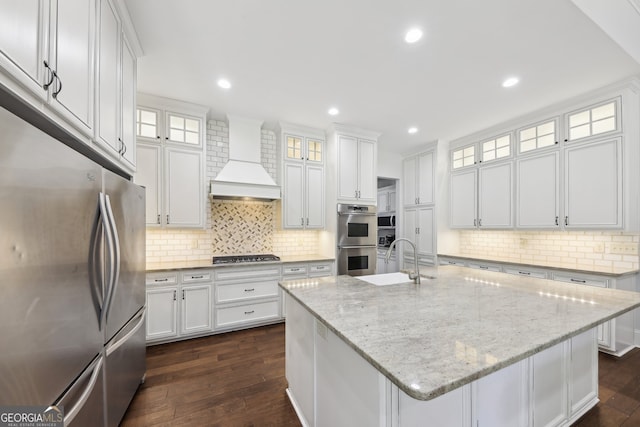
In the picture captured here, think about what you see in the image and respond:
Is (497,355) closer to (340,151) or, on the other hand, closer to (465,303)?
(465,303)

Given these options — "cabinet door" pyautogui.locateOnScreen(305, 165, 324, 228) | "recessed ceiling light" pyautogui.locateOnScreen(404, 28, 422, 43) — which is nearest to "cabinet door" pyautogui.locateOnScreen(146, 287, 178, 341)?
"cabinet door" pyautogui.locateOnScreen(305, 165, 324, 228)

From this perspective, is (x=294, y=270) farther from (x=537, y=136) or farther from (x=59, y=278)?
(x=537, y=136)

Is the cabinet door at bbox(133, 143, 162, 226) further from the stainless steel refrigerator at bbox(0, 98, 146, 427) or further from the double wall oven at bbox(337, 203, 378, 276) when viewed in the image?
the double wall oven at bbox(337, 203, 378, 276)

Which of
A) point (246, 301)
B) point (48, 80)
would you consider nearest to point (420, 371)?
point (48, 80)

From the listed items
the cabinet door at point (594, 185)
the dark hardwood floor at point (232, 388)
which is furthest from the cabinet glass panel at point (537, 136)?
the dark hardwood floor at point (232, 388)

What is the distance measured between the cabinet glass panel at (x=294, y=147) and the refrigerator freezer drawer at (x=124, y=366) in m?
2.67

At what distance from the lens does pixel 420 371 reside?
770 mm

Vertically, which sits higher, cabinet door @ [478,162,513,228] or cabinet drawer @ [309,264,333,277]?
cabinet door @ [478,162,513,228]

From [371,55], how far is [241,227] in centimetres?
280

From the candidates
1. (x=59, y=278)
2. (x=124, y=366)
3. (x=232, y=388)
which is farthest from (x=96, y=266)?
(x=232, y=388)

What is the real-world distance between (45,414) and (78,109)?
130cm

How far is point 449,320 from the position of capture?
3.94 feet

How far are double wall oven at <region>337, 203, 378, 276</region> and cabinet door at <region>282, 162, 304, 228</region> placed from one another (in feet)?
2.04

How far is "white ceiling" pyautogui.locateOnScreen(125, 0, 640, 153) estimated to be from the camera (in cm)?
175
